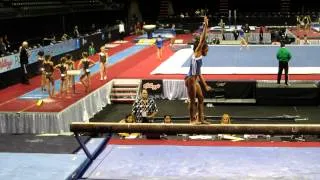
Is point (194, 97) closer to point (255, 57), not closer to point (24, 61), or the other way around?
point (24, 61)

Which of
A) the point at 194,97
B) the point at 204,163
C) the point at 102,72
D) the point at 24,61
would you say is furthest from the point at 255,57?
the point at 194,97

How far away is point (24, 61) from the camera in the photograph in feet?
55.5

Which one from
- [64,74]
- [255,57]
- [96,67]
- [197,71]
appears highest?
[197,71]

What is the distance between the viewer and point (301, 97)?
52.9 feet

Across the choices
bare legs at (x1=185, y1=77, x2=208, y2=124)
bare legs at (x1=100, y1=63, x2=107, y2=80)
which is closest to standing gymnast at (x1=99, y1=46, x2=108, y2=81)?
bare legs at (x1=100, y1=63, x2=107, y2=80)

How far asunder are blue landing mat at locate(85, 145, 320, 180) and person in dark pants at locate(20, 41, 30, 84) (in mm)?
8202

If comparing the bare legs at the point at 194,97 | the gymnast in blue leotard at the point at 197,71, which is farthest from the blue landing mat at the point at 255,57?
the gymnast in blue leotard at the point at 197,71

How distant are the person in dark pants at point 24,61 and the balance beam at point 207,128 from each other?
9.47m

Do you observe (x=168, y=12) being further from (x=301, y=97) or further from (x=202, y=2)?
(x=301, y=97)

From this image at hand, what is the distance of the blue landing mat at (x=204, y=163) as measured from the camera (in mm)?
7645

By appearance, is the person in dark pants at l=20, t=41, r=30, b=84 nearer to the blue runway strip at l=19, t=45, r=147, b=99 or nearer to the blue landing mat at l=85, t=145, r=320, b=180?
the blue runway strip at l=19, t=45, r=147, b=99

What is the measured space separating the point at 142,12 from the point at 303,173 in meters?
37.8

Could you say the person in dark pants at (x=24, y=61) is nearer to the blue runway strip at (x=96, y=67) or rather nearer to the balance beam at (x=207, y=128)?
the blue runway strip at (x=96, y=67)

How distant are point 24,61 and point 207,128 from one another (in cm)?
1108
